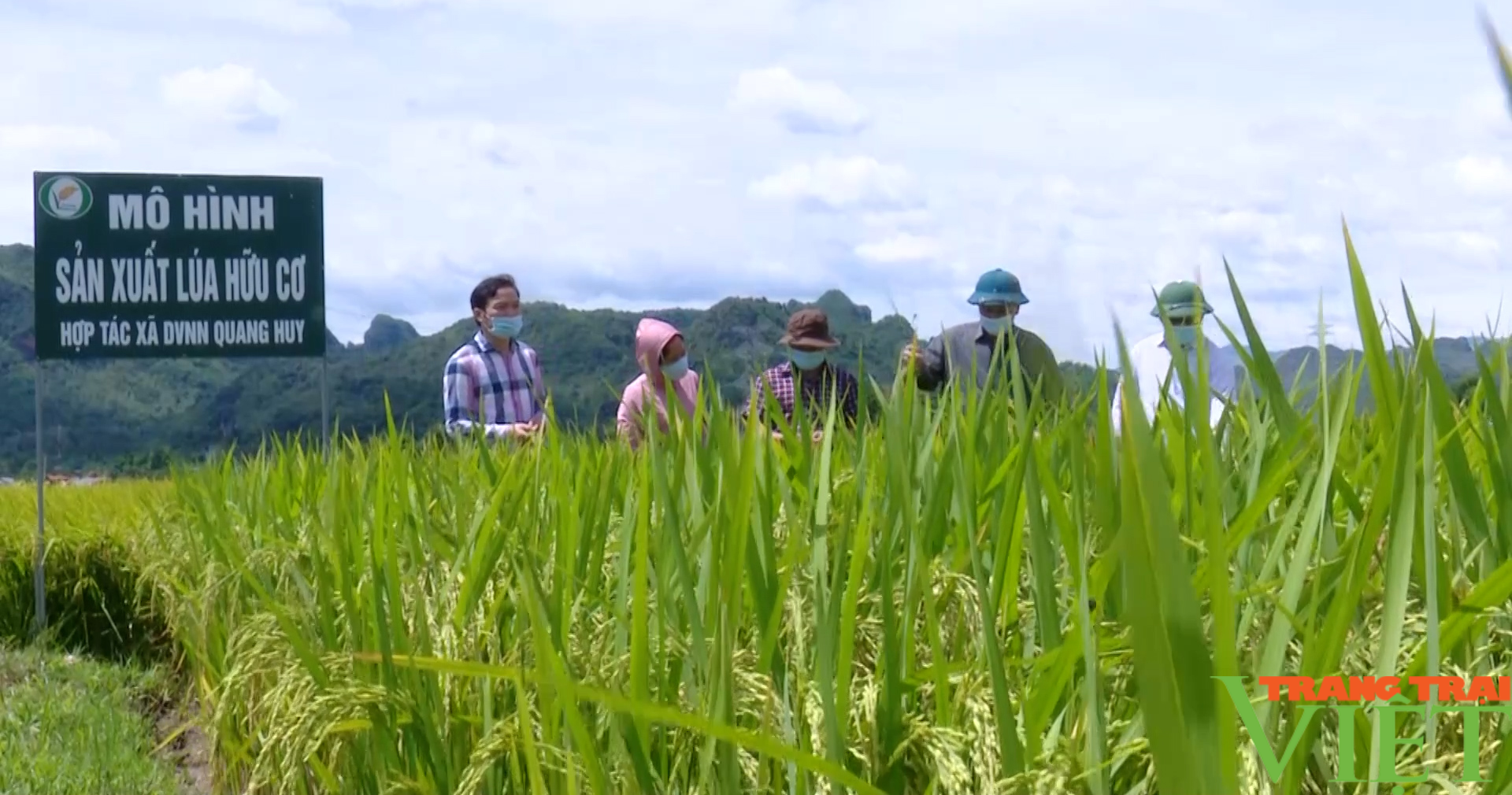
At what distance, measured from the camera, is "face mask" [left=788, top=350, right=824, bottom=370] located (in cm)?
506

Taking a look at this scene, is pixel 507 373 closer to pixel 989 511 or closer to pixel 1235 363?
pixel 1235 363

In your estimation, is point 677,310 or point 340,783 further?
point 677,310

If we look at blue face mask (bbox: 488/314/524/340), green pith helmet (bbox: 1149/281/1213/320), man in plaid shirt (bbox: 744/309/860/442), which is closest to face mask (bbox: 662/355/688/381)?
man in plaid shirt (bbox: 744/309/860/442)

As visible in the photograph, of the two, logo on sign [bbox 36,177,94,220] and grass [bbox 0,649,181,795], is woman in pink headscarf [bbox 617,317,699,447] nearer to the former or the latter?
grass [bbox 0,649,181,795]

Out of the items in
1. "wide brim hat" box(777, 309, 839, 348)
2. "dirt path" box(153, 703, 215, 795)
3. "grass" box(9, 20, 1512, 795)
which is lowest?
"dirt path" box(153, 703, 215, 795)

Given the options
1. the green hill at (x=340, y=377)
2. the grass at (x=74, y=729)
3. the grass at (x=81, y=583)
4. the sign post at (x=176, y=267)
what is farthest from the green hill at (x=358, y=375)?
the grass at (x=74, y=729)

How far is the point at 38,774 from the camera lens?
→ 14.0ft

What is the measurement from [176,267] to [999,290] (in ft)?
18.0

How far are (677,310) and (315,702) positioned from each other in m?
4.52

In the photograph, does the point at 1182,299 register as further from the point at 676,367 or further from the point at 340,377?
the point at 340,377

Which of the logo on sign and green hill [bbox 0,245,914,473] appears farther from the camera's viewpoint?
the logo on sign

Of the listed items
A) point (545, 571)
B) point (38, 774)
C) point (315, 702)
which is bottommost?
point (38, 774)

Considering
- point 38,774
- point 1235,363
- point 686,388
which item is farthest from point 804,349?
point 38,774

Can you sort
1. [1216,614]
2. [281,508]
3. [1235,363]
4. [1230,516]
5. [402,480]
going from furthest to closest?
[281,508], [1235,363], [402,480], [1230,516], [1216,614]
